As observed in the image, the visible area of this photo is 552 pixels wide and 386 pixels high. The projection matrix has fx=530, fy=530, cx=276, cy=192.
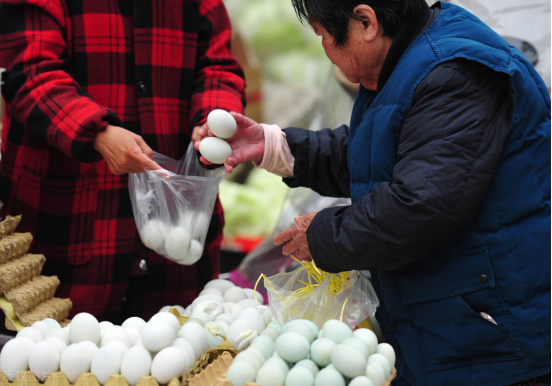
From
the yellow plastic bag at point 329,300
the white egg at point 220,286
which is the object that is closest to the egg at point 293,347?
the yellow plastic bag at point 329,300

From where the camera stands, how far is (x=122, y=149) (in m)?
1.46

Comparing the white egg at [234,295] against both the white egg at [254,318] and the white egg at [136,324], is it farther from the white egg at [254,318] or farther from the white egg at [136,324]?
the white egg at [136,324]

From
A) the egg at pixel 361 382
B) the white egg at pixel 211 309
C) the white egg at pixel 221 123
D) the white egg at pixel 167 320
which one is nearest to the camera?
the egg at pixel 361 382

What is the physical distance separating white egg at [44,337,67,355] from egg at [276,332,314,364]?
1.54 ft

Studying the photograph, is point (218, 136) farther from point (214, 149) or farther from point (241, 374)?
point (241, 374)

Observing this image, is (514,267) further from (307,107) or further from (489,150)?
(307,107)

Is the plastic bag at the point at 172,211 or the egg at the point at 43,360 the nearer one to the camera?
the egg at the point at 43,360

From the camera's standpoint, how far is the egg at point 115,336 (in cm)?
116

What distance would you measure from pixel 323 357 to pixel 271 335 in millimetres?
190

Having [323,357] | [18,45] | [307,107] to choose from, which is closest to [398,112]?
[323,357]

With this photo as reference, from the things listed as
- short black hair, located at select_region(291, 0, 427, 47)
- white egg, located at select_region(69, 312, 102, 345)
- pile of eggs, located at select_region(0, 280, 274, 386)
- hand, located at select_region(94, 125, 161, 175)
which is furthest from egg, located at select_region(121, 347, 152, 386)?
short black hair, located at select_region(291, 0, 427, 47)

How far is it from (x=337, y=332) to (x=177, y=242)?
672 mm

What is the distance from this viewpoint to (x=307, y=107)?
419 centimetres

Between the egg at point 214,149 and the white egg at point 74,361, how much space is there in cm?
68
